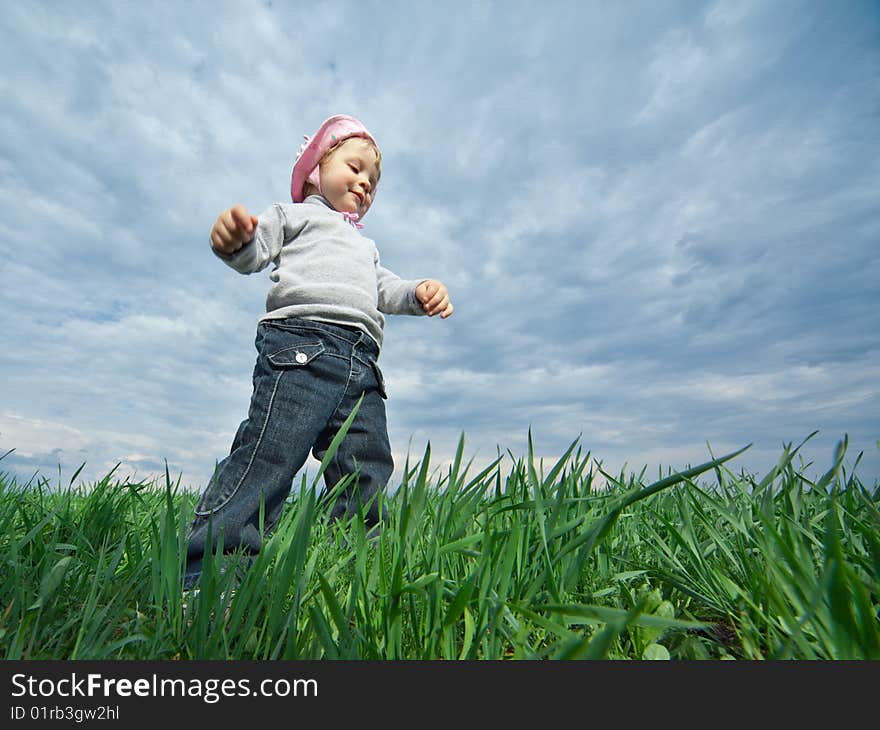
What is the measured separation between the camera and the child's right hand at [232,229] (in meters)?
2.50

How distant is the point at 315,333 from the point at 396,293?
0.65 m

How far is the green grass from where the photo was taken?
0.94 m

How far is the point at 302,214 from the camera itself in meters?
3.07

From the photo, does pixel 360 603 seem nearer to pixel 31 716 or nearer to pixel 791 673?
pixel 31 716

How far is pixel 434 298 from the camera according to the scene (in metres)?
3.02

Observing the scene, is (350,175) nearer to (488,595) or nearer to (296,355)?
(296,355)

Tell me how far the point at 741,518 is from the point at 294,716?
1081 millimetres

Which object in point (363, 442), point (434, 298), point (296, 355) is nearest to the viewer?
point (296, 355)

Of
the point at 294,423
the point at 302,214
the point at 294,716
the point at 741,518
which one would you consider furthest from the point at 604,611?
the point at 302,214

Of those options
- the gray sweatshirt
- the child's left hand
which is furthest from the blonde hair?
the child's left hand

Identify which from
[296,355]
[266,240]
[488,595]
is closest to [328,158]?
[266,240]

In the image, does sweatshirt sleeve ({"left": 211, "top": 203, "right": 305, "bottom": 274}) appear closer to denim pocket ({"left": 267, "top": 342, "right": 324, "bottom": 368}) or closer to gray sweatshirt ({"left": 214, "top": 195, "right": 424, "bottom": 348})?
gray sweatshirt ({"left": 214, "top": 195, "right": 424, "bottom": 348})

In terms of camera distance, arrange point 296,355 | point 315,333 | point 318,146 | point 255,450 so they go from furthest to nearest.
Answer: point 318,146, point 315,333, point 296,355, point 255,450

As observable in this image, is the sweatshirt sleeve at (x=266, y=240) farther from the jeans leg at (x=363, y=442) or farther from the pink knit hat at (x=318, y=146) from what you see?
the jeans leg at (x=363, y=442)
